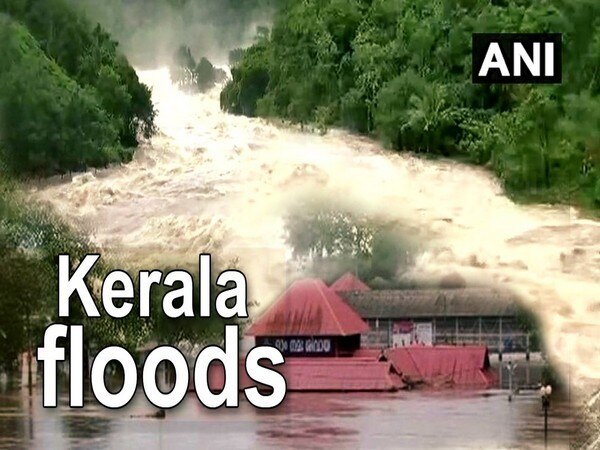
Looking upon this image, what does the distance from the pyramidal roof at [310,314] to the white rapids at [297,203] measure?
0.05 metres

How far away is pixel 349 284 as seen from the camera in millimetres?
7242

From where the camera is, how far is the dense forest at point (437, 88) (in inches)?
289

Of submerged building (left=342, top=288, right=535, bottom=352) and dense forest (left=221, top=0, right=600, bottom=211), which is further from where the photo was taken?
dense forest (left=221, top=0, right=600, bottom=211)

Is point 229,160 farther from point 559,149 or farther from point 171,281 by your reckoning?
point 559,149

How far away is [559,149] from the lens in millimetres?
7355

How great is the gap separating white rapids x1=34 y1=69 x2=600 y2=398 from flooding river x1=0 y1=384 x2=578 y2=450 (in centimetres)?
25

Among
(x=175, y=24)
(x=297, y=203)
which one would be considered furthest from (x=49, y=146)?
(x=297, y=203)

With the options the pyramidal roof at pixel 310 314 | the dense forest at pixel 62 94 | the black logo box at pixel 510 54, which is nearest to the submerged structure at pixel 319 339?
the pyramidal roof at pixel 310 314

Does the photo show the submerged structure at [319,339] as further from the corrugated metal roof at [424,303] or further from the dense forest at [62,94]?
the dense forest at [62,94]

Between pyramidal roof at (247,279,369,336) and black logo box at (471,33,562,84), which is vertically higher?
black logo box at (471,33,562,84)

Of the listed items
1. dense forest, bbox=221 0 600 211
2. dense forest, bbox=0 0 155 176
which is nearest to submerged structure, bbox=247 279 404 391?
dense forest, bbox=221 0 600 211

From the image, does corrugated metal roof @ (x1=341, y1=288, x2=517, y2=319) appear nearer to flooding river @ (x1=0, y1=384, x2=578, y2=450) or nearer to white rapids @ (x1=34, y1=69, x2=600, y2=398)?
white rapids @ (x1=34, y1=69, x2=600, y2=398)

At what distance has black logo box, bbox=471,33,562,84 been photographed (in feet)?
24.0

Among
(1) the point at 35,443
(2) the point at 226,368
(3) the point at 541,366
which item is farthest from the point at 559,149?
(1) the point at 35,443
